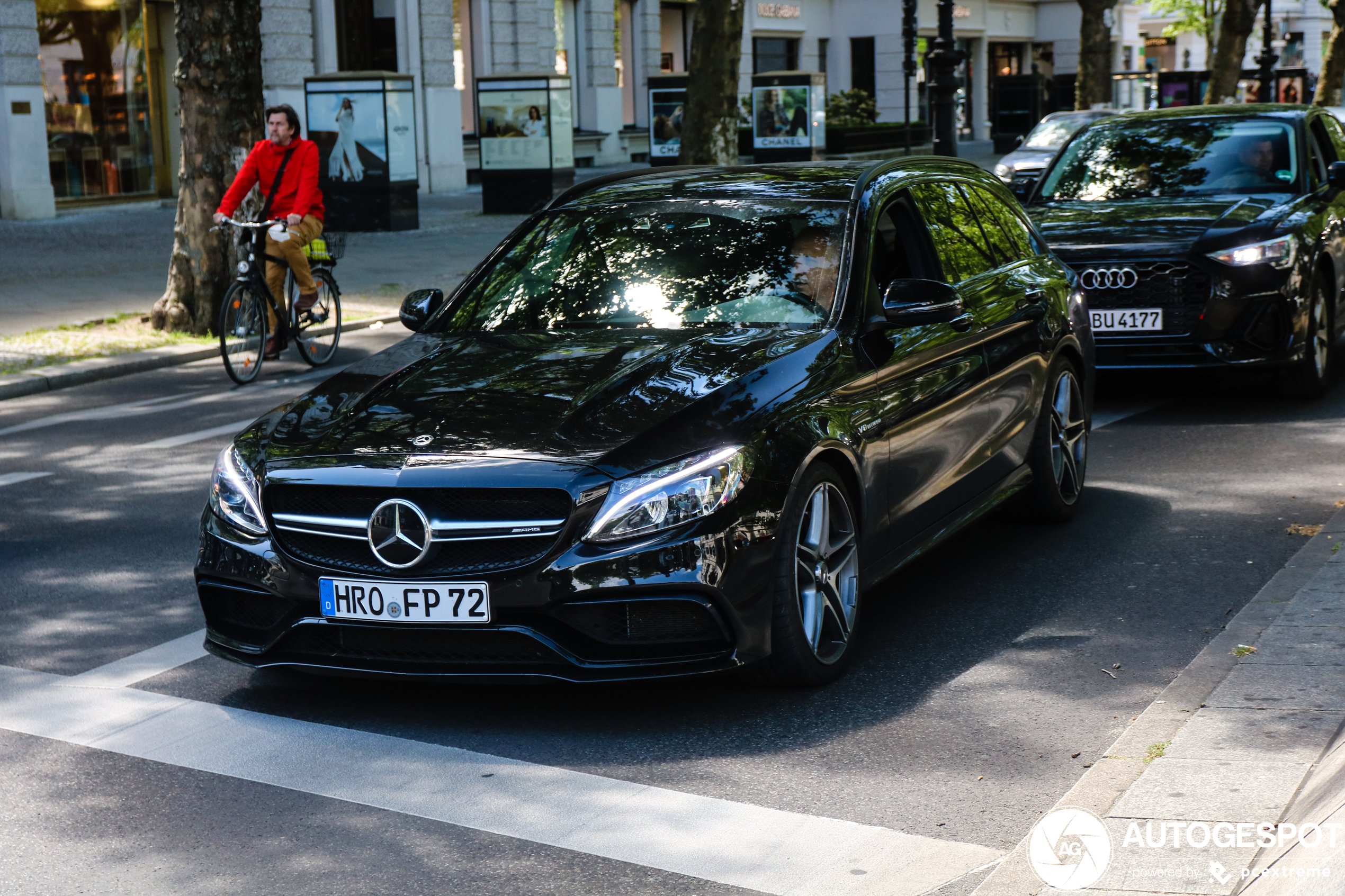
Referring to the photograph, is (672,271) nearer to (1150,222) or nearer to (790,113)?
(1150,222)

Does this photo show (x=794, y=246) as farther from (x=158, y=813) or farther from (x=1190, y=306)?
(x=1190, y=306)

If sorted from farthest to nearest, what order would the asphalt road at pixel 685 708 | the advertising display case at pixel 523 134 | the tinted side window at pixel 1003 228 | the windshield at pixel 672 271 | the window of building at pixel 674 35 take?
the window of building at pixel 674 35 → the advertising display case at pixel 523 134 → the tinted side window at pixel 1003 228 → the windshield at pixel 672 271 → the asphalt road at pixel 685 708

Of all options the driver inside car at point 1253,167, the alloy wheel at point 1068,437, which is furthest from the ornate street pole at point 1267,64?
the alloy wheel at point 1068,437

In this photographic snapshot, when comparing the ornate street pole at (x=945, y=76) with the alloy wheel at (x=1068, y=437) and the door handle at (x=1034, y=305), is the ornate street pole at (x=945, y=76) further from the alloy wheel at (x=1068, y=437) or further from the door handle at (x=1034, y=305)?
the door handle at (x=1034, y=305)

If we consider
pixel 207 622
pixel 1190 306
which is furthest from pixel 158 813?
pixel 1190 306

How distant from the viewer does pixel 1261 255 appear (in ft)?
32.5

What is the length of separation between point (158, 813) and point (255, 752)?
1.52 ft

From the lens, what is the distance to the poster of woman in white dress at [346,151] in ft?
76.7

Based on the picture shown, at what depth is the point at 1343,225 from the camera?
11102 mm

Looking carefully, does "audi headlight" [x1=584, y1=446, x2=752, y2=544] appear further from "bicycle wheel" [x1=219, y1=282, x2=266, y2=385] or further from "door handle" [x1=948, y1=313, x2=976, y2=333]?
"bicycle wheel" [x1=219, y1=282, x2=266, y2=385]

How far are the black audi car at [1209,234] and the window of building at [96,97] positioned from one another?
813 inches

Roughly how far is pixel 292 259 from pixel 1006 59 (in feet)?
191

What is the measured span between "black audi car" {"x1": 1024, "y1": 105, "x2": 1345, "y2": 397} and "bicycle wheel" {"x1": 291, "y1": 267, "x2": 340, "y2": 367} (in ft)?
17.4

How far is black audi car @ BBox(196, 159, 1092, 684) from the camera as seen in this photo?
4.64 m
